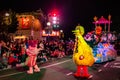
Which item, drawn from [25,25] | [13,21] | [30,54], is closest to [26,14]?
[25,25]

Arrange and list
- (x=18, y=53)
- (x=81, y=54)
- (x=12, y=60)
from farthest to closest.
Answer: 1. (x=18, y=53)
2. (x=12, y=60)
3. (x=81, y=54)

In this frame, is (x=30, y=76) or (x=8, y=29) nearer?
(x=30, y=76)

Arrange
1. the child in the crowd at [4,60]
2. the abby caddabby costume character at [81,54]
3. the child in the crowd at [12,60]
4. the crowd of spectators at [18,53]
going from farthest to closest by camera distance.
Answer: the child in the crowd at [12,60], the crowd of spectators at [18,53], the child in the crowd at [4,60], the abby caddabby costume character at [81,54]

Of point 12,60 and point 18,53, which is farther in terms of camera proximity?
point 18,53

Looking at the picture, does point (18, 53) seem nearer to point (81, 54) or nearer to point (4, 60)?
point (4, 60)

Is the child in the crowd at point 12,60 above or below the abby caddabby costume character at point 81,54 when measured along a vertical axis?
below

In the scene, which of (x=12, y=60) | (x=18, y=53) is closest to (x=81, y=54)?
(x=12, y=60)

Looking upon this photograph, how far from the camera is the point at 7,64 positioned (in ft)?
54.5

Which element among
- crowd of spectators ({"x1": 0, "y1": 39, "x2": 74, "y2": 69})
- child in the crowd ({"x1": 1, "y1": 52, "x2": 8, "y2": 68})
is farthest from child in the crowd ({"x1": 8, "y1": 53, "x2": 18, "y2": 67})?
child in the crowd ({"x1": 1, "y1": 52, "x2": 8, "y2": 68})

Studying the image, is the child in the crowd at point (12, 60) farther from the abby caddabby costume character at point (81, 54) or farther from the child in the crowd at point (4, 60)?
the abby caddabby costume character at point (81, 54)

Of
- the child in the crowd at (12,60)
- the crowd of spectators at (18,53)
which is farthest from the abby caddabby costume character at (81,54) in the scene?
the child in the crowd at (12,60)

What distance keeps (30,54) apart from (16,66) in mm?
3361

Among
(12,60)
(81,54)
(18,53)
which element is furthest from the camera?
(18,53)

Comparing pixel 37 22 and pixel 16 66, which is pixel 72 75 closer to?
pixel 16 66
